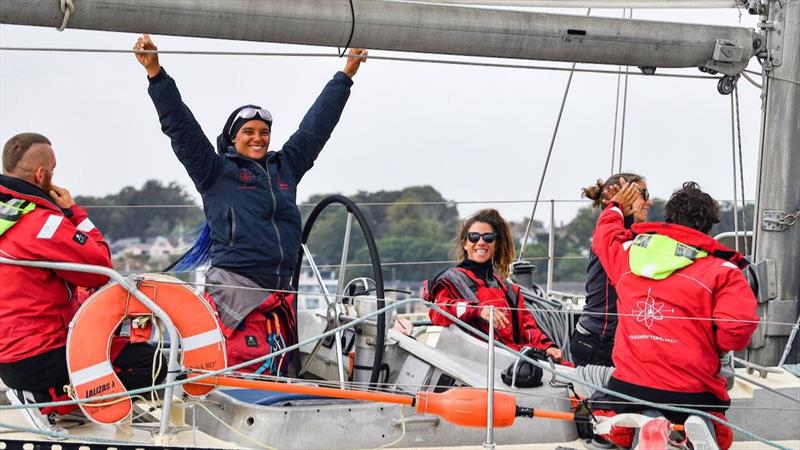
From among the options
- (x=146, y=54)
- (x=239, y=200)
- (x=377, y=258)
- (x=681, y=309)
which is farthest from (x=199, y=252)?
(x=681, y=309)

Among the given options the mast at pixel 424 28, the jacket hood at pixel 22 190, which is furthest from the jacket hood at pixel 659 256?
the jacket hood at pixel 22 190

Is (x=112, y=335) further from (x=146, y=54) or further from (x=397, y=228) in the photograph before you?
(x=397, y=228)

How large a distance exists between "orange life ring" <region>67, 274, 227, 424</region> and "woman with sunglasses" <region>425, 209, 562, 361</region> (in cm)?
110

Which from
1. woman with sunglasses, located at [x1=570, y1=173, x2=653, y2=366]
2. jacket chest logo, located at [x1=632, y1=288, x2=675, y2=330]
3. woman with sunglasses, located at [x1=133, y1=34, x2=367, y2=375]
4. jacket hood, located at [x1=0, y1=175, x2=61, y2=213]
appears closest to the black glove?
woman with sunglasses, located at [x1=570, y1=173, x2=653, y2=366]

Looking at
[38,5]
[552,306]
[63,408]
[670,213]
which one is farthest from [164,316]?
[552,306]

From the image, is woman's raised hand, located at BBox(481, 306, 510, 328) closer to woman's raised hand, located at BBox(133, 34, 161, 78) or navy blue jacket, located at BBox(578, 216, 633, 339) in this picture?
navy blue jacket, located at BBox(578, 216, 633, 339)

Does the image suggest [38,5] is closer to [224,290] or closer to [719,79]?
[224,290]

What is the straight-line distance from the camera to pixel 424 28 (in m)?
4.83

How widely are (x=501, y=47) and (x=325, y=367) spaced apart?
1521mm

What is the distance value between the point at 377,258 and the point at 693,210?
3.56ft

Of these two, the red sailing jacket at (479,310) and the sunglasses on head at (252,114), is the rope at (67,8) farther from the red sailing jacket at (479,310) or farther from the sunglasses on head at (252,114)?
the red sailing jacket at (479,310)

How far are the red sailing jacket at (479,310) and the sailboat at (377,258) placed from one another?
94 mm

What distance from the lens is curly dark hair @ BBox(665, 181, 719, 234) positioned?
422 centimetres

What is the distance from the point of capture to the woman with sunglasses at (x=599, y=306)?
496 centimetres
